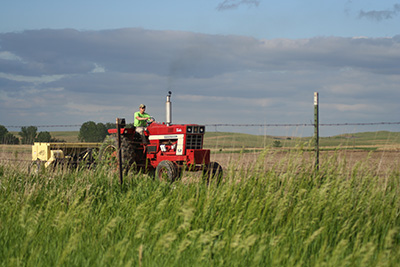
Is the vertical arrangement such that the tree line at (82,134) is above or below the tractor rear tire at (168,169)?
above

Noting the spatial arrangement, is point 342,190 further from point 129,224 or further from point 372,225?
point 129,224

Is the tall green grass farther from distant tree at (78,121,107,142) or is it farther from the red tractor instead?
distant tree at (78,121,107,142)

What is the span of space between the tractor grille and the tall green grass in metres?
3.45

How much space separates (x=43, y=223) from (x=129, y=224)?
1.11 meters

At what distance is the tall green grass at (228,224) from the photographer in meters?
4.55

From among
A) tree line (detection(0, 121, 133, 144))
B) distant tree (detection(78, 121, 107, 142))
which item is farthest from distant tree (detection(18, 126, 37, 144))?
distant tree (detection(78, 121, 107, 142))

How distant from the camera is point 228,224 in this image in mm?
5359

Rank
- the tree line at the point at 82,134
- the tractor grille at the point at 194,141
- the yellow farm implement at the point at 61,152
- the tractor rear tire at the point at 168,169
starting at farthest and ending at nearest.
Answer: the tree line at the point at 82,134, the yellow farm implement at the point at 61,152, the tractor grille at the point at 194,141, the tractor rear tire at the point at 168,169

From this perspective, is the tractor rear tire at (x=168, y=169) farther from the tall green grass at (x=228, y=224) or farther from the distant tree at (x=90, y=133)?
the distant tree at (x=90, y=133)

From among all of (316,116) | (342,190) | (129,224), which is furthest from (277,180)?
(316,116)

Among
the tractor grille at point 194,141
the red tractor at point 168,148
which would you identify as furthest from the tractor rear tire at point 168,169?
the tractor grille at point 194,141

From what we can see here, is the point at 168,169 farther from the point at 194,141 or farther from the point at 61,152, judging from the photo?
the point at 61,152

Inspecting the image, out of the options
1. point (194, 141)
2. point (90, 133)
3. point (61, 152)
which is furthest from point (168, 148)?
point (90, 133)

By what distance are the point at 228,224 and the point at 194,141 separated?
6.61 meters
